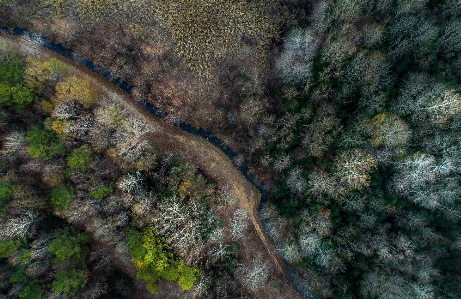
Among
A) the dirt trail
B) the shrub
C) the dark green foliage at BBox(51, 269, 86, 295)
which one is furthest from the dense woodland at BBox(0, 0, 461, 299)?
the dark green foliage at BBox(51, 269, 86, 295)

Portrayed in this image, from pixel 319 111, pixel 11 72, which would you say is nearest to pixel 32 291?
pixel 11 72

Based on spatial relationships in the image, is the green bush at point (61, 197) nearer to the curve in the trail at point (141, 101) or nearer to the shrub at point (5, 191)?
the shrub at point (5, 191)

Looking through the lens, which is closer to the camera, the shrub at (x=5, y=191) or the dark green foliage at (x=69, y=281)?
the dark green foliage at (x=69, y=281)

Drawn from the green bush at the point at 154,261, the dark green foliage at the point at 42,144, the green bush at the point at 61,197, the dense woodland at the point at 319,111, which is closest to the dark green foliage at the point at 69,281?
the dense woodland at the point at 319,111

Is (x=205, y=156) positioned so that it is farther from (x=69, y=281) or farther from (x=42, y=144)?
(x=69, y=281)

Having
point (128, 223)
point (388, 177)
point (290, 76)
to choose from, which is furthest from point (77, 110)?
point (388, 177)

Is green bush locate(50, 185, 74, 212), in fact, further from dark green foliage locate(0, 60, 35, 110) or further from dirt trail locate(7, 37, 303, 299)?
dirt trail locate(7, 37, 303, 299)
